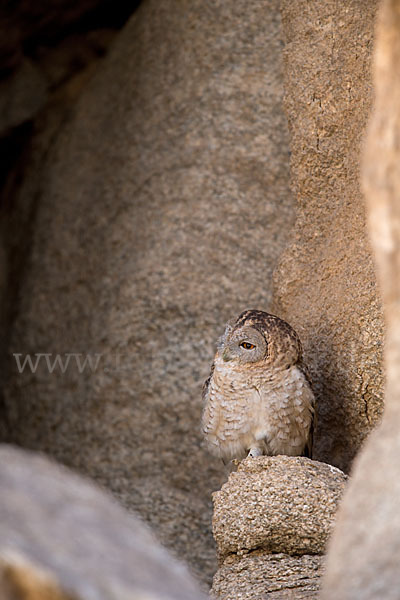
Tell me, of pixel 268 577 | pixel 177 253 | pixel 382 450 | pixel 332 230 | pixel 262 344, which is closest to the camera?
pixel 382 450

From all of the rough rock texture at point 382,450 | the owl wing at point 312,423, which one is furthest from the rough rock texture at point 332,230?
the rough rock texture at point 382,450

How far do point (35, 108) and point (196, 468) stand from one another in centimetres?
269

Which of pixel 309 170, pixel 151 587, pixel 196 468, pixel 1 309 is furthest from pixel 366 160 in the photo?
pixel 1 309

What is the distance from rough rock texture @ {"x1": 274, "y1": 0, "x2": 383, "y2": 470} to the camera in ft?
10.9

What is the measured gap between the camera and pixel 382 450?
5.61 feet

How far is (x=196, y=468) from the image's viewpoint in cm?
459

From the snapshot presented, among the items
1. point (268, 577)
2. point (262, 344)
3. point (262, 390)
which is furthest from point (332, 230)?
point (268, 577)

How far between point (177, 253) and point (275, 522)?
2113mm

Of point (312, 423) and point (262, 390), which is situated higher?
point (262, 390)

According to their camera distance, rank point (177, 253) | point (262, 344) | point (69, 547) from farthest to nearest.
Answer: point (177, 253) < point (262, 344) < point (69, 547)

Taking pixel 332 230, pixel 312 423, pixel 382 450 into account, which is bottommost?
pixel 312 423

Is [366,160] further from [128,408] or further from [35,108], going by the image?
[35,108]

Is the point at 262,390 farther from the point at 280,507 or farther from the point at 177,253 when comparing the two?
the point at 177,253

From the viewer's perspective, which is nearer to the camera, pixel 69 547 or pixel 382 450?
pixel 69 547
